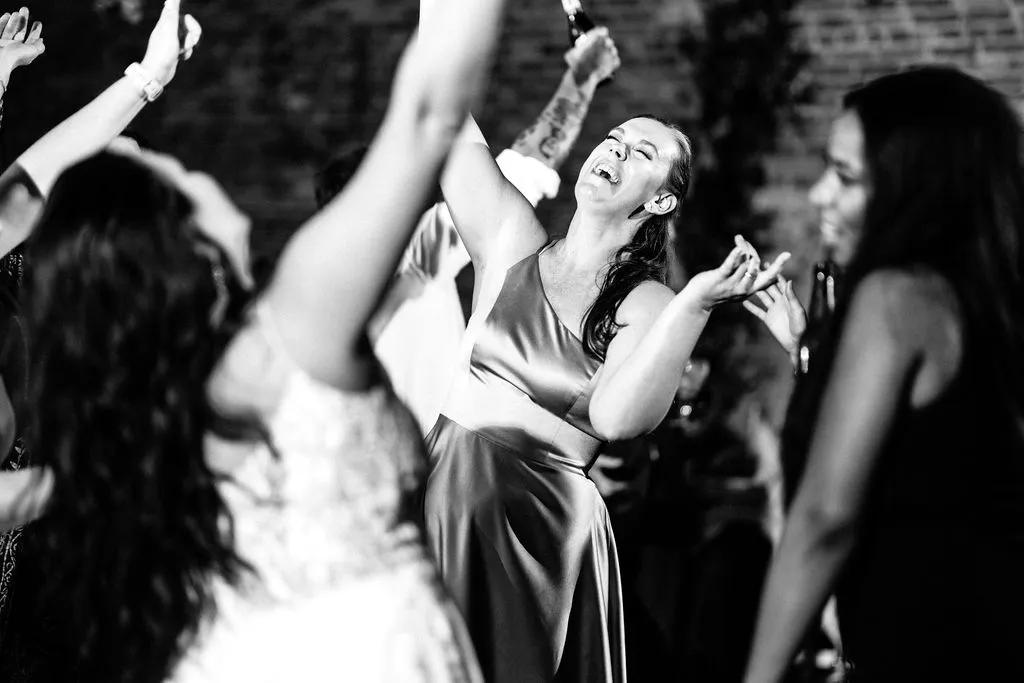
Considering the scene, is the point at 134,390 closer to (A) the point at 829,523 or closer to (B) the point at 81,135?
(A) the point at 829,523

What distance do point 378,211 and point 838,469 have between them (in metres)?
0.64

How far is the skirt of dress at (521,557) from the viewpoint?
2.36 metres

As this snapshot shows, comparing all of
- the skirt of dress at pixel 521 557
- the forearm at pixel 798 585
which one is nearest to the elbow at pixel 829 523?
the forearm at pixel 798 585

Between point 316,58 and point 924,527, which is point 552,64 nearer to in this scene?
point 316,58

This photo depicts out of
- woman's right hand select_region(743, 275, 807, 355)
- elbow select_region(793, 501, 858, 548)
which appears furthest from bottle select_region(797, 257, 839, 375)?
elbow select_region(793, 501, 858, 548)

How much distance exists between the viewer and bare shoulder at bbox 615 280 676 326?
2418 mm

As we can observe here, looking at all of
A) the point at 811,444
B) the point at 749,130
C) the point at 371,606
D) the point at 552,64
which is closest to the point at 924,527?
the point at 811,444

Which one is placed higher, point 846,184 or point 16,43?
point 16,43

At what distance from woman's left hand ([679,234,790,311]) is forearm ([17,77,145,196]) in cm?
128

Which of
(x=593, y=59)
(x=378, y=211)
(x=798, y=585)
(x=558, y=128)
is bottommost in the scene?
(x=798, y=585)

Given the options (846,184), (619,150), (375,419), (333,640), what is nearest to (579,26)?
(619,150)

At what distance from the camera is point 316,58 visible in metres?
5.51

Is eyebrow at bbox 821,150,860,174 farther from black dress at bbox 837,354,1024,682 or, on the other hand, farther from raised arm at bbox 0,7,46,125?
raised arm at bbox 0,7,46,125

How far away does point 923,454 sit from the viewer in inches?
57.2
